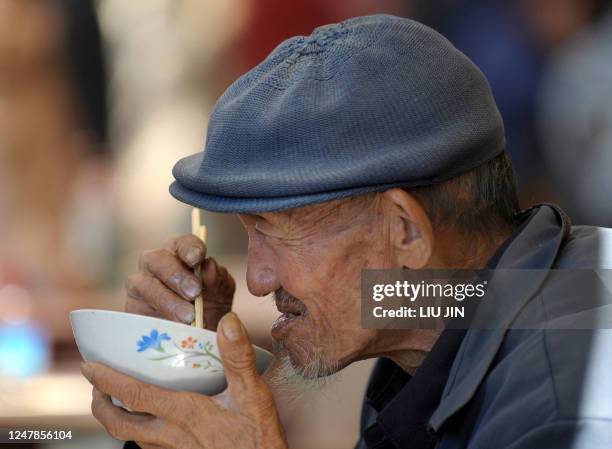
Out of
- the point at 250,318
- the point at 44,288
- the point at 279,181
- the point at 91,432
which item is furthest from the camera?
the point at 44,288

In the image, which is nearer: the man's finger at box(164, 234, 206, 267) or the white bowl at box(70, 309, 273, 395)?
the white bowl at box(70, 309, 273, 395)

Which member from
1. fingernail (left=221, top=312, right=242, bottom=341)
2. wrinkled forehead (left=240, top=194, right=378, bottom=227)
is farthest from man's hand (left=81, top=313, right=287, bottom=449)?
wrinkled forehead (left=240, top=194, right=378, bottom=227)

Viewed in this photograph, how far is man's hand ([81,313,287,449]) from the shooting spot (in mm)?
933

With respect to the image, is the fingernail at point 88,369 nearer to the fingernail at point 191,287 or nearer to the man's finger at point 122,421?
the man's finger at point 122,421

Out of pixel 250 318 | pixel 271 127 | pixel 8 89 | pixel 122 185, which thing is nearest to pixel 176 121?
pixel 122 185

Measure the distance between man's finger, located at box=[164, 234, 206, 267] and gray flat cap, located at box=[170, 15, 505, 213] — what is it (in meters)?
0.23

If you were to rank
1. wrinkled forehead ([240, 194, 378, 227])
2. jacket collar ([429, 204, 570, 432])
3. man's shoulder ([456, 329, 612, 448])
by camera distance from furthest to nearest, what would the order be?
1. wrinkled forehead ([240, 194, 378, 227])
2. jacket collar ([429, 204, 570, 432])
3. man's shoulder ([456, 329, 612, 448])

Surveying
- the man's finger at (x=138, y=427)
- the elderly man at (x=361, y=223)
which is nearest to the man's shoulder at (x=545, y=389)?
the elderly man at (x=361, y=223)

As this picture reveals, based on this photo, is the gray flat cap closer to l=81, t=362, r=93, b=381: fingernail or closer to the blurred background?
l=81, t=362, r=93, b=381: fingernail

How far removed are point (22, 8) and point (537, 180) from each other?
149cm

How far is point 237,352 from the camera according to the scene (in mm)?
929

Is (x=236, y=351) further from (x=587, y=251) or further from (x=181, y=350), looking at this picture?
(x=587, y=251)

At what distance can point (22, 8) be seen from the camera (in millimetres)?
2230

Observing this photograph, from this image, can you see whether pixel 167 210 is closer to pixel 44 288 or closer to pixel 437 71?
pixel 44 288
